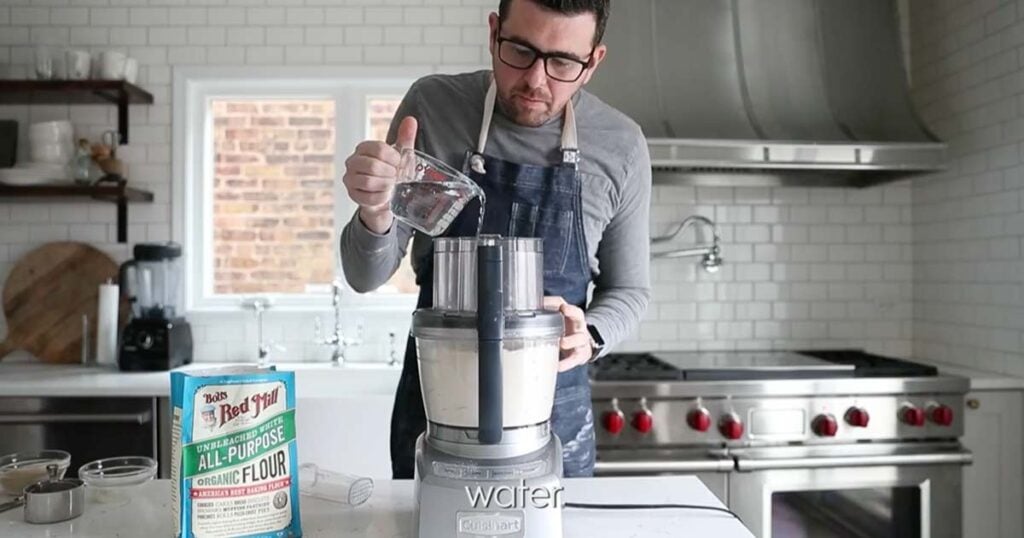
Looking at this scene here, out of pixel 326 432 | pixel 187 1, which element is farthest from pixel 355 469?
pixel 187 1

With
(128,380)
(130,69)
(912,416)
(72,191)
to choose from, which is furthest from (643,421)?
(130,69)

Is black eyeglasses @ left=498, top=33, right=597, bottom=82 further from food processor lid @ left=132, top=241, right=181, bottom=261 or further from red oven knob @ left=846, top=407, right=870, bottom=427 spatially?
food processor lid @ left=132, top=241, right=181, bottom=261

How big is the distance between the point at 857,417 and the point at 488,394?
1.92m

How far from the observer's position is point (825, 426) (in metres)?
2.34

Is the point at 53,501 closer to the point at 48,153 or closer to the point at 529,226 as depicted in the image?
the point at 529,226

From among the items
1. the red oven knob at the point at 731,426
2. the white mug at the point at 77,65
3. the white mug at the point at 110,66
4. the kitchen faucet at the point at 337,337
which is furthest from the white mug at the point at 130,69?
the red oven knob at the point at 731,426

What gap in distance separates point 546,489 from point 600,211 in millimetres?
721

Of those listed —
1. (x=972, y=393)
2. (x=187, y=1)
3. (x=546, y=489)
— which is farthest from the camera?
(x=187, y=1)

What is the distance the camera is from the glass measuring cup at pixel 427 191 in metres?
1.12

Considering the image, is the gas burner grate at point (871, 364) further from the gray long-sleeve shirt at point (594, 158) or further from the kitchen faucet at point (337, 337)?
the kitchen faucet at point (337, 337)

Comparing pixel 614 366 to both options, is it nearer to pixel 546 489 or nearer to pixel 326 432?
pixel 326 432

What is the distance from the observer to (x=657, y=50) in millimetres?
2867

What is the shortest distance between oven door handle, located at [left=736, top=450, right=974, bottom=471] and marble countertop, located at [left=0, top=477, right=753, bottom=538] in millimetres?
1245

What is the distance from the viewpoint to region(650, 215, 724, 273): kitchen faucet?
3.01 metres
